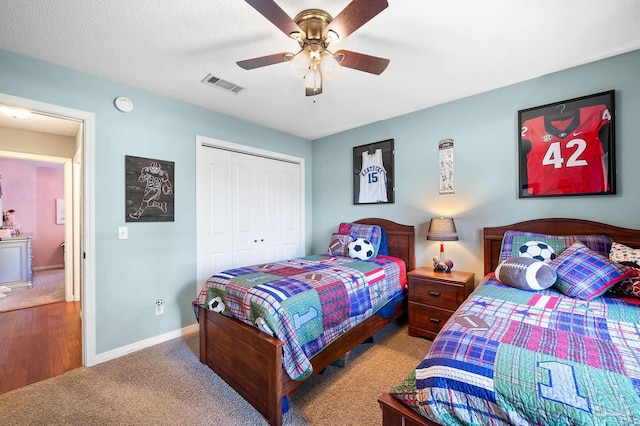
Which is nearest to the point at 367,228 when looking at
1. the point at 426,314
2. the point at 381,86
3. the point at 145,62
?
the point at 426,314

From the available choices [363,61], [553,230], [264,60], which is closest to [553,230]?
[553,230]

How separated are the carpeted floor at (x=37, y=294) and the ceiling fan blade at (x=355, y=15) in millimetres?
5115

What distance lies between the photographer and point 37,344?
2.62 metres

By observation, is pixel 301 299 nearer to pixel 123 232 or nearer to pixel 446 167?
pixel 123 232

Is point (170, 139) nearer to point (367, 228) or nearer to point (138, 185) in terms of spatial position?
point (138, 185)

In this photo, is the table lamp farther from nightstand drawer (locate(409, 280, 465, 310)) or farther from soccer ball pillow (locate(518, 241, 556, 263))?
soccer ball pillow (locate(518, 241, 556, 263))

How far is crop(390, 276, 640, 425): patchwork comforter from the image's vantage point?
79 cm

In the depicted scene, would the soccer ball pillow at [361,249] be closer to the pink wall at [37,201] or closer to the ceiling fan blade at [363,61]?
the ceiling fan blade at [363,61]

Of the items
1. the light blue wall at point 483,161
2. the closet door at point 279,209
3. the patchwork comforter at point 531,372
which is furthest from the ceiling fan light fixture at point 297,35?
the closet door at point 279,209

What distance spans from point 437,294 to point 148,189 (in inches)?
119

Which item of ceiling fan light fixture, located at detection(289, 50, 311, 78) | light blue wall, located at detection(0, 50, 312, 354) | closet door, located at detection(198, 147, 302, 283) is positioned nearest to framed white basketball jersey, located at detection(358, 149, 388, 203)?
closet door, located at detection(198, 147, 302, 283)

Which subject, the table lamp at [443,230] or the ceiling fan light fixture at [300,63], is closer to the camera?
the ceiling fan light fixture at [300,63]

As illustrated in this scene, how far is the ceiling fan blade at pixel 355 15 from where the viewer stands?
4.18 feet

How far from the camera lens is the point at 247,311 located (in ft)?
5.89
